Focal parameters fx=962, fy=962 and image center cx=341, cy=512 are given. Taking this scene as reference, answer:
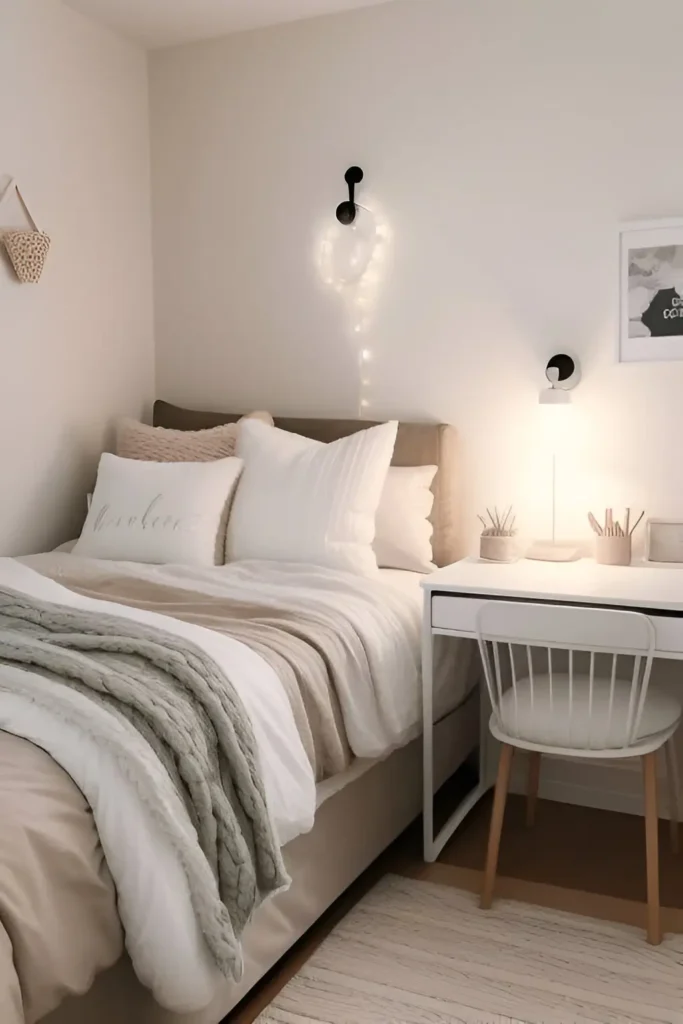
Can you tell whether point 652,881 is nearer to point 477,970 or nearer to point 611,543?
point 477,970

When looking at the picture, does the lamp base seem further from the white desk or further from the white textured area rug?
the white textured area rug

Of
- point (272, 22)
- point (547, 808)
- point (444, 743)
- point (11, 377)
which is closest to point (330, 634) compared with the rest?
point (444, 743)

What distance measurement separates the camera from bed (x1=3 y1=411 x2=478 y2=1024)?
157cm

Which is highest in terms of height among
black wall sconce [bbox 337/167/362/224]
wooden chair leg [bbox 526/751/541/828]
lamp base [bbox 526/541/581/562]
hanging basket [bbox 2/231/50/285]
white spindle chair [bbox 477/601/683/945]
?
black wall sconce [bbox 337/167/362/224]

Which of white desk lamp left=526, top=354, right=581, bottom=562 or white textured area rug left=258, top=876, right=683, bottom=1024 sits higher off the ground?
white desk lamp left=526, top=354, right=581, bottom=562

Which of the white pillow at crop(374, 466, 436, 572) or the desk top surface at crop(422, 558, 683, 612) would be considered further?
the white pillow at crop(374, 466, 436, 572)

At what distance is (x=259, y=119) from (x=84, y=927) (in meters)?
2.76

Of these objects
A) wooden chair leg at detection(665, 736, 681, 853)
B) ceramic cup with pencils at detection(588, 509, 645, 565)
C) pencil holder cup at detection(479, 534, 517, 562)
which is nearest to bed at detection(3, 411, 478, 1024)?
pencil holder cup at detection(479, 534, 517, 562)

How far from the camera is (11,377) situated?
3012 mm

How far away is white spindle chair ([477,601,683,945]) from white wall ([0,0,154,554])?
165 centimetres

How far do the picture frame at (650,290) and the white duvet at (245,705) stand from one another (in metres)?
0.99

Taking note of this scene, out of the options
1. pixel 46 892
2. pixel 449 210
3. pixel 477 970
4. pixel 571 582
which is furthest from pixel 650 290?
pixel 46 892

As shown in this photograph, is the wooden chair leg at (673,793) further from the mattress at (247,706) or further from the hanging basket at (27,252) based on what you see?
the hanging basket at (27,252)

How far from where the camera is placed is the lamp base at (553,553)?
2.74m
